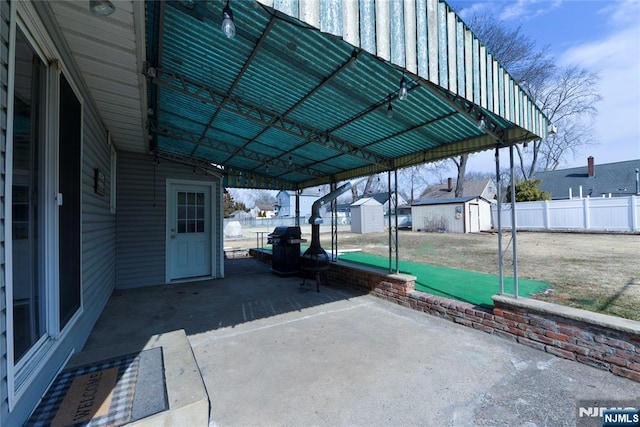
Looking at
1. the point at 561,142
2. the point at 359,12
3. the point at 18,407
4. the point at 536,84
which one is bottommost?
the point at 18,407

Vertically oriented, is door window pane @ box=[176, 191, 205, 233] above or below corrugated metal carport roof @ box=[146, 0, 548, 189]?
below

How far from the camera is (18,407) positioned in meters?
1.43

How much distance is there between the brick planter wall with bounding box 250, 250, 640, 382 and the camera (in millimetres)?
2544

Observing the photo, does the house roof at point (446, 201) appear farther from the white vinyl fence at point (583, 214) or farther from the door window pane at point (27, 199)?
the door window pane at point (27, 199)

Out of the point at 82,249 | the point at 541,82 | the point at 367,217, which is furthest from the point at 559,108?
the point at 82,249

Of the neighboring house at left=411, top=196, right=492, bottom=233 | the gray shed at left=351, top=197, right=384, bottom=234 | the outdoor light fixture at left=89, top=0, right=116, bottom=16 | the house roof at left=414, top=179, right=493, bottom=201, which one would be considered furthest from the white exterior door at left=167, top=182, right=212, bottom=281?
the house roof at left=414, top=179, right=493, bottom=201

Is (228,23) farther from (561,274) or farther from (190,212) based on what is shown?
(561,274)

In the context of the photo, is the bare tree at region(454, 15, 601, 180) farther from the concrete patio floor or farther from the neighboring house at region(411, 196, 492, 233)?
the concrete patio floor

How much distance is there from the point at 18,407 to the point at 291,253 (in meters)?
5.56

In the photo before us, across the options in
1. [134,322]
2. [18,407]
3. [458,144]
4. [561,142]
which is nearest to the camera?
[18,407]

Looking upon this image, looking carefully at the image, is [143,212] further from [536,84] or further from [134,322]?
[536,84]

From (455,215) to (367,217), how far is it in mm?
5526

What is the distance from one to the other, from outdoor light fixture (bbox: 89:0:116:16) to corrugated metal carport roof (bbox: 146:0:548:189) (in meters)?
0.50

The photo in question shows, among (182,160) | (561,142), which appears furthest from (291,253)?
(561,142)
